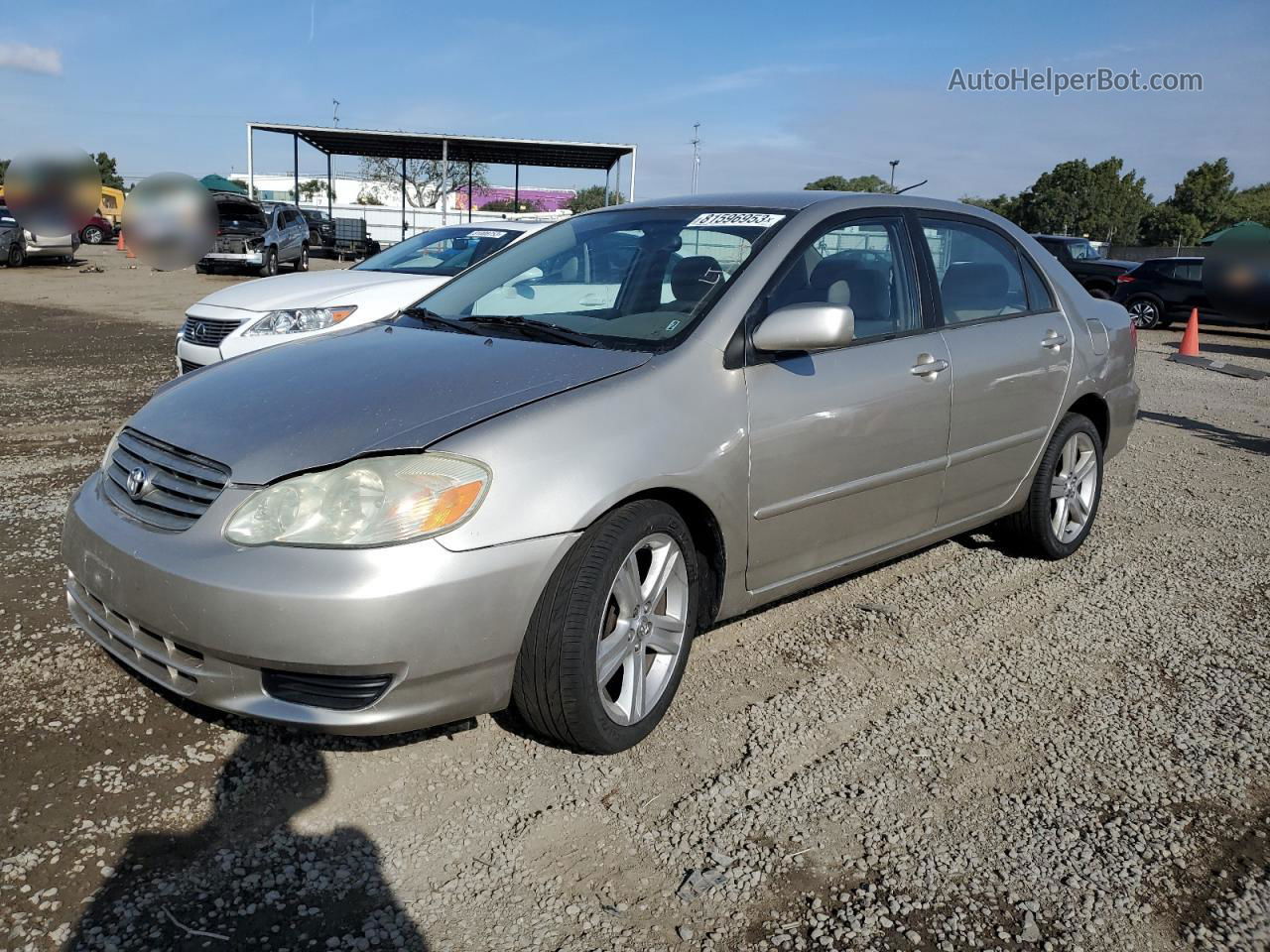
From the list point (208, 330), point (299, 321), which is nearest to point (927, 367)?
point (299, 321)

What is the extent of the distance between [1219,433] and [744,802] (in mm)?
7264

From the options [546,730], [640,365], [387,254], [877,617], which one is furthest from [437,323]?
[387,254]

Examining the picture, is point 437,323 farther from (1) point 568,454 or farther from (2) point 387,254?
(2) point 387,254

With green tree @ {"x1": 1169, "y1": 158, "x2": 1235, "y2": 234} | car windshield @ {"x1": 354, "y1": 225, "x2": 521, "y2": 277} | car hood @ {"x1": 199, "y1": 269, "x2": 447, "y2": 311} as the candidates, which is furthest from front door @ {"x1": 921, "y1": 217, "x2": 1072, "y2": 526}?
green tree @ {"x1": 1169, "y1": 158, "x2": 1235, "y2": 234}

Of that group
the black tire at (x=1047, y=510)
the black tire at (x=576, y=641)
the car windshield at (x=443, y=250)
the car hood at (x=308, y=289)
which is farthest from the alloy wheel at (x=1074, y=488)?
the car windshield at (x=443, y=250)

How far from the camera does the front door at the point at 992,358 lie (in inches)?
158

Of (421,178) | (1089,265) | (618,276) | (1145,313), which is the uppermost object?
(421,178)

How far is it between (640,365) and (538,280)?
3.65 ft

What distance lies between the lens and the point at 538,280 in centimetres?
394

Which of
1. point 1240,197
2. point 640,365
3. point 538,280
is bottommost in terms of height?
point 640,365

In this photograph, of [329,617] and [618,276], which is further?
[618,276]

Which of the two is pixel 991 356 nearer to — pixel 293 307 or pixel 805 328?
pixel 805 328

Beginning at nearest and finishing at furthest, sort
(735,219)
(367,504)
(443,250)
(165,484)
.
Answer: (367,504), (165,484), (735,219), (443,250)

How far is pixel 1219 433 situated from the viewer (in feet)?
27.1
